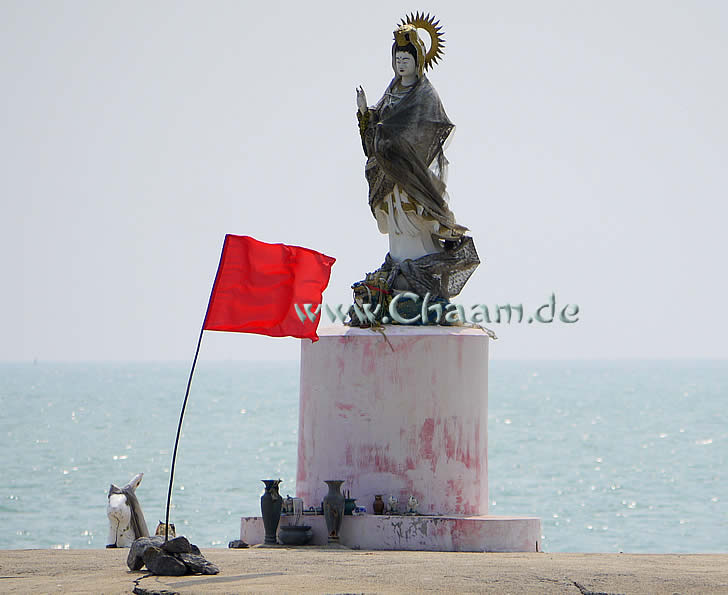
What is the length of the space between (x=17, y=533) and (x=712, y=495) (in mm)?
26287

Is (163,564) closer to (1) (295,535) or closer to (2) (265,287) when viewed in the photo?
(2) (265,287)

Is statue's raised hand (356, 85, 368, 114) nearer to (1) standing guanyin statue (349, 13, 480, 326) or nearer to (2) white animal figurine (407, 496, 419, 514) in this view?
(1) standing guanyin statue (349, 13, 480, 326)

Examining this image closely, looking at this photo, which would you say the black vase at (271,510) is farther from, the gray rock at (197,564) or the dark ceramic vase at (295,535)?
the gray rock at (197,564)

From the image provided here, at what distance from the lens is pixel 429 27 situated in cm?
2014

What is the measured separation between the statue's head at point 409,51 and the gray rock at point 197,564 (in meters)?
7.73

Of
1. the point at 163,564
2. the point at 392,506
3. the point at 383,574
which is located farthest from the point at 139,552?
the point at 392,506

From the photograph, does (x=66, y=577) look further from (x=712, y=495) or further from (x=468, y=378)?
(x=712, y=495)

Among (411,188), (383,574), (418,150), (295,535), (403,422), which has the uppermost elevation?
(418,150)

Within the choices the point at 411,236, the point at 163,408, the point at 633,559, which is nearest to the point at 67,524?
the point at 411,236

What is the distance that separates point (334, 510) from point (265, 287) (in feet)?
9.49

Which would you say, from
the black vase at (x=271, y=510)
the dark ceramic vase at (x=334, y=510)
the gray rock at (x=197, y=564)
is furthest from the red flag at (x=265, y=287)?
the gray rock at (x=197, y=564)

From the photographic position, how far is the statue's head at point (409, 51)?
64.8 ft

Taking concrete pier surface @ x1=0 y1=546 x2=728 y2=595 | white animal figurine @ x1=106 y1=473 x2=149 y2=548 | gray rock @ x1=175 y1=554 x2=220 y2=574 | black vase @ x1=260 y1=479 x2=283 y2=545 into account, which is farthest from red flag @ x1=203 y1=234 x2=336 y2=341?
white animal figurine @ x1=106 y1=473 x2=149 y2=548

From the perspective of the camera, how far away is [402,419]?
18.7 meters
